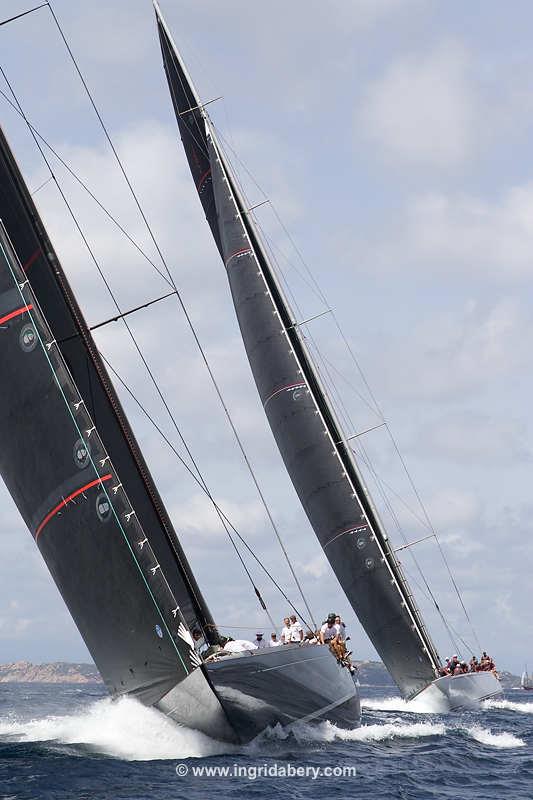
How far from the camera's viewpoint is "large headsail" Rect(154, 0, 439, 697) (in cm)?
2438

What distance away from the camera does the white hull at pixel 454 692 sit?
24125mm

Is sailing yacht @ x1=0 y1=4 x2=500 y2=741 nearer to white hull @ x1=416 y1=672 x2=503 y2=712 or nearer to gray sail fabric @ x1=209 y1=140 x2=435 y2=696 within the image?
white hull @ x1=416 y1=672 x2=503 y2=712

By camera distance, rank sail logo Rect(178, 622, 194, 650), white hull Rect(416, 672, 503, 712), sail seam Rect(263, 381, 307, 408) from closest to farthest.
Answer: sail logo Rect(178, 622, 194, 650) < white hull Rect(416, 672, 503, 712) < sail seam Rect(263, 381, 307, 408)

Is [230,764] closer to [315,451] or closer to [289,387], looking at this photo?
[315,451]

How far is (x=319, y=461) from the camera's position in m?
24.4

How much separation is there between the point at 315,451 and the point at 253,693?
39.2 ft

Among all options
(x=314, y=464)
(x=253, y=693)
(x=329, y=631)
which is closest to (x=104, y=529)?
(x=253, y=693)

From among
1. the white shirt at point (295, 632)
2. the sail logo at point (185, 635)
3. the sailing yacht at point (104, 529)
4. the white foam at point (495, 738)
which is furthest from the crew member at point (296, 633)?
the white foam at point (495, 738)

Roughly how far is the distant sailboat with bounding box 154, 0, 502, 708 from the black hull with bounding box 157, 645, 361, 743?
10.1 m

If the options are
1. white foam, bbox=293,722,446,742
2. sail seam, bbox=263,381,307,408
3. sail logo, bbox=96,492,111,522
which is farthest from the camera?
sail seam, bbox=263,381,307,408

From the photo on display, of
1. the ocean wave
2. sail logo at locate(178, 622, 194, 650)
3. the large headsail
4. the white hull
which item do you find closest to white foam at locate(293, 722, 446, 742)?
the ocean wave

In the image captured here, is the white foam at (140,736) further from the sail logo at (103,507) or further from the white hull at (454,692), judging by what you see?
the white hull at (454,692)

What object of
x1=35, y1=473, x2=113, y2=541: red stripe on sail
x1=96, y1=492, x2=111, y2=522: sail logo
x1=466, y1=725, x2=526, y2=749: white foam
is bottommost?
x1=466, y1=725, x2=526, y2=749: white foam

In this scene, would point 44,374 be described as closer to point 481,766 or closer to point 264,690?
point 264,690
